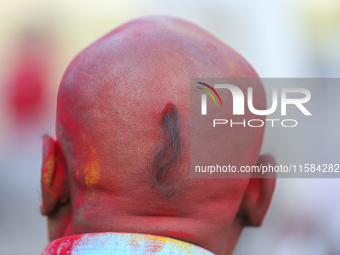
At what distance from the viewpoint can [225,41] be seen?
9.55 ft

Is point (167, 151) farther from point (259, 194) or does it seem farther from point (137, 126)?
point (259, 194)

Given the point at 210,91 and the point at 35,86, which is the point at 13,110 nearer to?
the point at 35,86

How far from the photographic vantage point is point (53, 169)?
98 centimetres

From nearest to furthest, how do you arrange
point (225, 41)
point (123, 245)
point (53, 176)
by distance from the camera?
point (123, 245) → point (53, 176) → point (225, 41)

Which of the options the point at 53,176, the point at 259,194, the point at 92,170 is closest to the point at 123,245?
the point at 92,170

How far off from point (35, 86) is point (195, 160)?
2.60 metres

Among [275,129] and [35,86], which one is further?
[35,86]

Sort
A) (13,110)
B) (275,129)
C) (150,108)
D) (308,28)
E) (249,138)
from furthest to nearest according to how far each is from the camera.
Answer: (13,110), (308,28), (275,129), (249,138), (150,108)

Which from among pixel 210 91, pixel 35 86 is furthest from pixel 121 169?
pixel 35 86

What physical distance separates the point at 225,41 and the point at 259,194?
209cm

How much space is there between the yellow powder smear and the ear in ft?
1.52

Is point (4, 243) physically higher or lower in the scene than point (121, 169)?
lower

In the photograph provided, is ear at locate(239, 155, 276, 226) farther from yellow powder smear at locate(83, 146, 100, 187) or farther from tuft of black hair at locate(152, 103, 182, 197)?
yellow powder smear at locate(83, 146, 100, 187)

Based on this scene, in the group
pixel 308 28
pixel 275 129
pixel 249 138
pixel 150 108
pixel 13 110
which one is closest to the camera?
pixel 150 108
